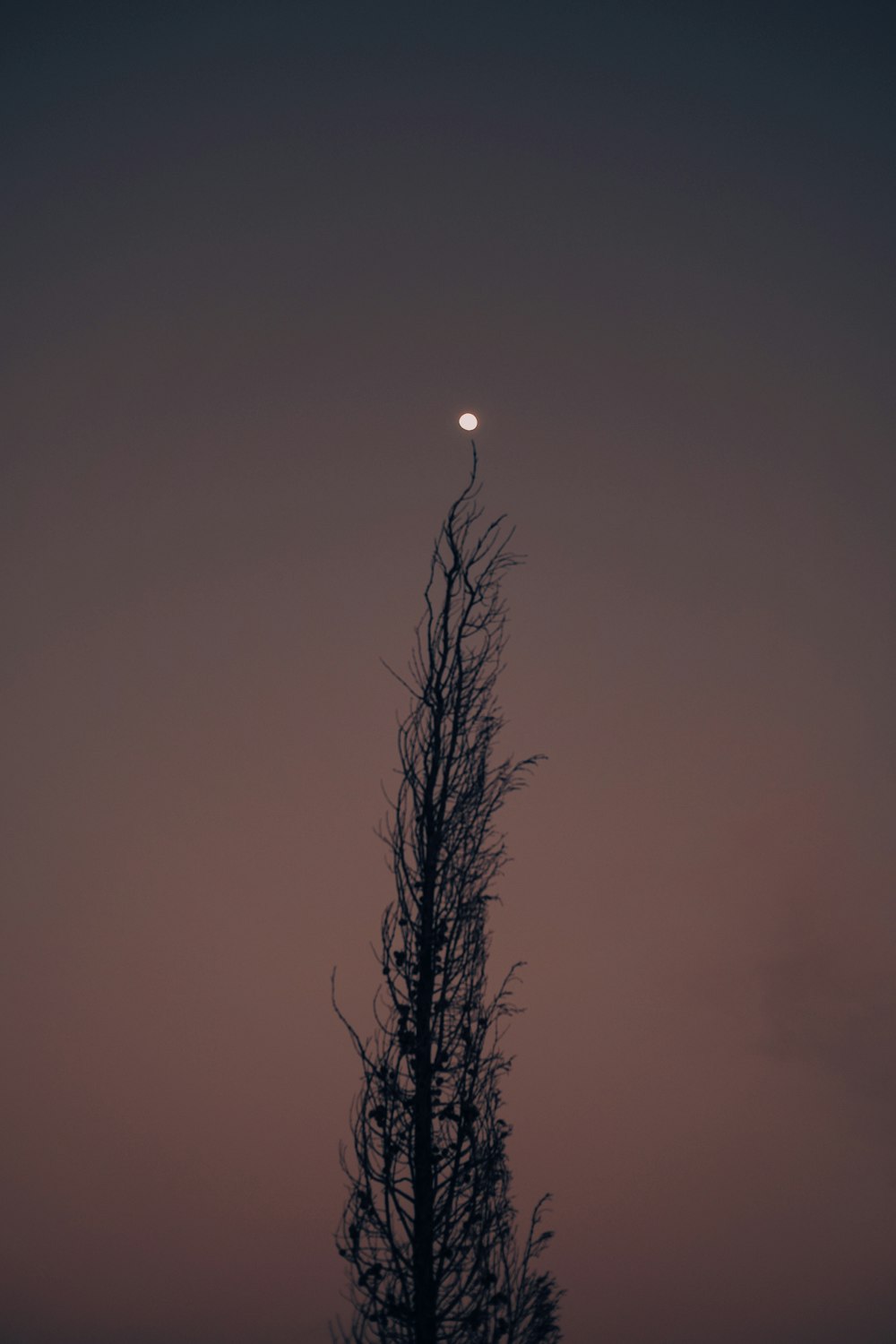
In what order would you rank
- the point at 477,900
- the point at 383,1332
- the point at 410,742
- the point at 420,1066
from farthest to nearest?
the point at 410,742 < the point at 477,900 < the point at 420,1066 < the point at 383,1332

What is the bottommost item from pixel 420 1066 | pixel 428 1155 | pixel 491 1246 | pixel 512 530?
pixel 491 1246

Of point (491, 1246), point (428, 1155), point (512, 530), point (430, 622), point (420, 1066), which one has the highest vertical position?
point (512, 530)

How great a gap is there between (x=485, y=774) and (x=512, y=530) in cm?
237

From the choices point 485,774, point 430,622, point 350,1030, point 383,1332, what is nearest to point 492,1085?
point 350,1030

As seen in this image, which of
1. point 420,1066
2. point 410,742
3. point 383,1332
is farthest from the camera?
point 410,742

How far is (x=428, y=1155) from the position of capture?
861cm

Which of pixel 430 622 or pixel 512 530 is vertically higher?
pixel 512 530

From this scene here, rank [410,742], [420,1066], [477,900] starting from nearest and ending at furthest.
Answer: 1. [420,1066]
2. [477,900]
3. [410,742]

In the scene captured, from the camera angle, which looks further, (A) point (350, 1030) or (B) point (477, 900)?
(B) point (477, 900)

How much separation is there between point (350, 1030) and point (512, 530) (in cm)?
475

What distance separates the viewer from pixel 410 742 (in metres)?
10.2

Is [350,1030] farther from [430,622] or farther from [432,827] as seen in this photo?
[430,622]

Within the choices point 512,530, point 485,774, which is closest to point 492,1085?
point 485,774

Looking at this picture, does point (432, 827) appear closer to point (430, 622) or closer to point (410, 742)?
point (410, 742)
